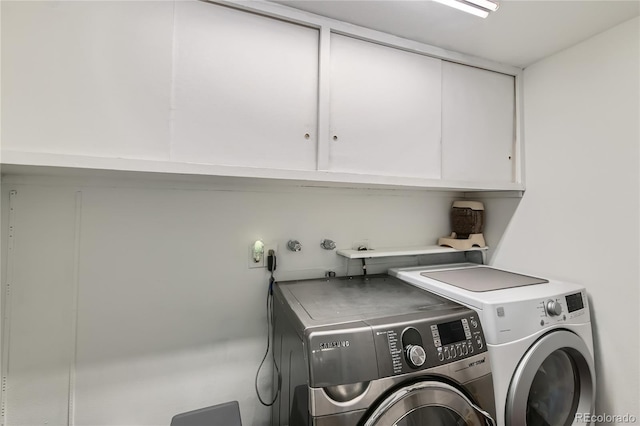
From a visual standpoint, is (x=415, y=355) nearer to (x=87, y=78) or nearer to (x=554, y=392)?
(x=554, y=392)

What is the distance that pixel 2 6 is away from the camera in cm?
81

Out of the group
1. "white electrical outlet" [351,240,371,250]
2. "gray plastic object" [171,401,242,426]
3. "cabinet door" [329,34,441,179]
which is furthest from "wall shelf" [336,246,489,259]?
"gray plastic object" [171,401,242,426]

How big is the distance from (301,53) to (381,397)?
1.31 m

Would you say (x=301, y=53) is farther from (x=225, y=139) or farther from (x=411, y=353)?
(x=411, y=353)

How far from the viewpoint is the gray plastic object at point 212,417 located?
1.12m

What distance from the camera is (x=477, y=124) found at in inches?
61.2

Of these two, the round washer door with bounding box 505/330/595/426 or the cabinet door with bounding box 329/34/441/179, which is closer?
the round washer door with bounding box 505/330/595/426

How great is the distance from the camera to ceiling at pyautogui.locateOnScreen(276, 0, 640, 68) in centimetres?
112

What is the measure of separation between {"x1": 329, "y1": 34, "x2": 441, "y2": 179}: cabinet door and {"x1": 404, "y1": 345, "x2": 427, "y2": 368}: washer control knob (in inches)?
29.4

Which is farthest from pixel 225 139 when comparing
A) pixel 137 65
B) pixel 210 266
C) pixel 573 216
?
pixel 573 216

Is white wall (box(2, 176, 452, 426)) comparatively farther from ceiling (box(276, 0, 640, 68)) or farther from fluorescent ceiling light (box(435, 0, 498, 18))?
fluorescent ceiling light (box(435, 0, 498, 18))

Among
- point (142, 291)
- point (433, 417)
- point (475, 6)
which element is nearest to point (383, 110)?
point (475, 6)

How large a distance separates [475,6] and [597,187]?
1.02 metres

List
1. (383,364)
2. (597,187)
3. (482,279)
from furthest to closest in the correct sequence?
1. (482,279)
2. (597,187)
3. (383,364)
